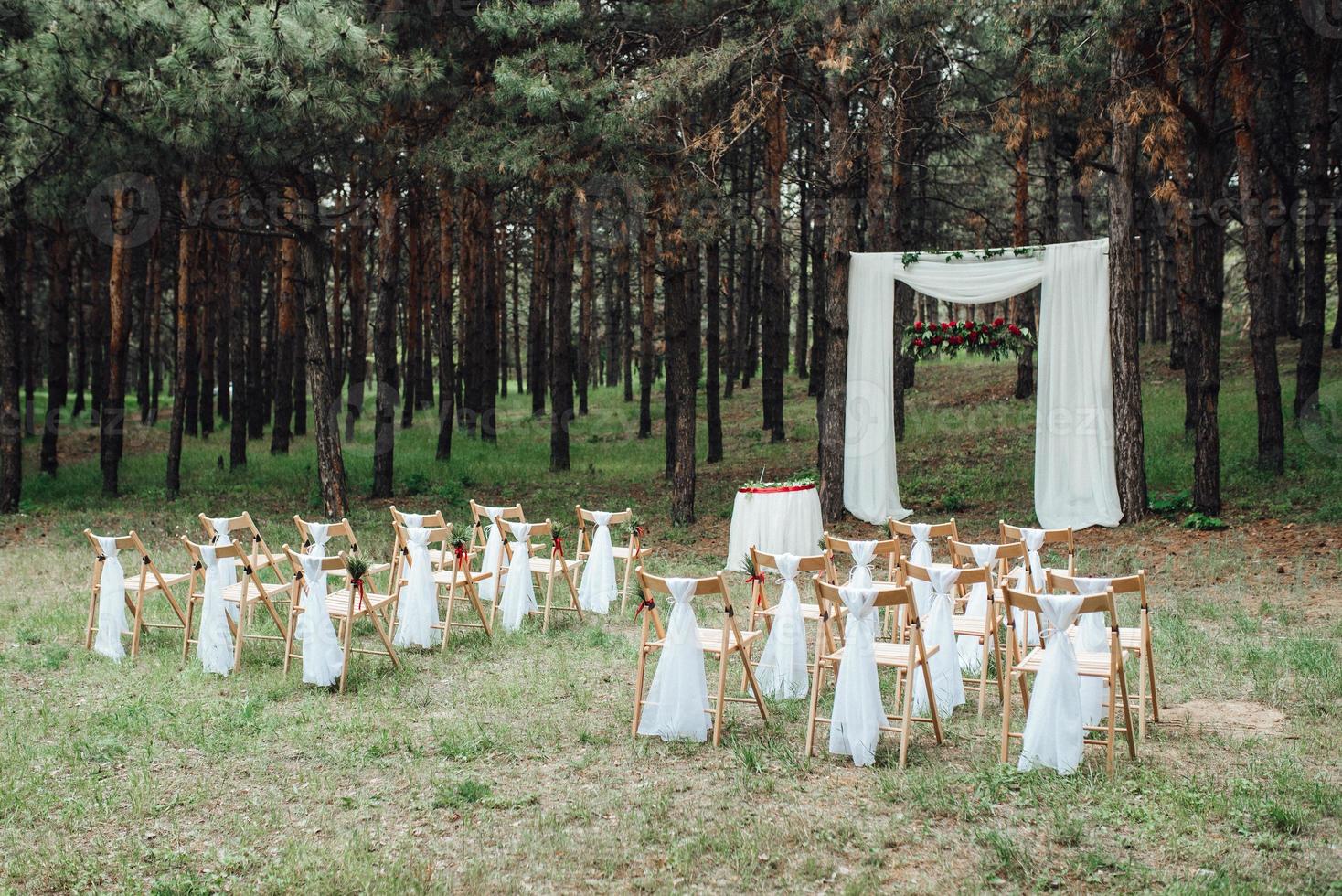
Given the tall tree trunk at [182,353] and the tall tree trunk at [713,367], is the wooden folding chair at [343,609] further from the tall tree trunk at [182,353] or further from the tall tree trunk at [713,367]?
the tall tree trunk at [713,367]

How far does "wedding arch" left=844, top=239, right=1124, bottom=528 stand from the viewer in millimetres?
11734

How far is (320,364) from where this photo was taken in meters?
13.4

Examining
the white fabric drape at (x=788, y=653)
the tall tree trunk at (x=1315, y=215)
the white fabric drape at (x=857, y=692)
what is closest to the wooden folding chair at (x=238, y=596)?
the white fabric drape at (x=788, y=653)

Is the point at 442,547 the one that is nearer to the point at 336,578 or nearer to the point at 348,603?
the point at 336,578

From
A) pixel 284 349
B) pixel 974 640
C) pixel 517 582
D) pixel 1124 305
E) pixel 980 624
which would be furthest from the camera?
pixel 284 349

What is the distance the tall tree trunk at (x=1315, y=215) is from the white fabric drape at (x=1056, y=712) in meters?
11.1

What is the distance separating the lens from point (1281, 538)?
10539mm

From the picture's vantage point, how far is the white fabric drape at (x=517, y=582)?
310 inches

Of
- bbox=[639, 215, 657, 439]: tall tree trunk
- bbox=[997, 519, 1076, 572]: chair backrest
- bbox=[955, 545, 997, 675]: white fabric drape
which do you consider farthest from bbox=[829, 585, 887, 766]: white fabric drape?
bbox=[639, 215, 657, 439]: tall tree trunk

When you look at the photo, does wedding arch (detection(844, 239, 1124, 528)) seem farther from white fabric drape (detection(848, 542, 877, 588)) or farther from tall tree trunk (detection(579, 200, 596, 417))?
white fabric drape (detection(848, 542, 877, 588))

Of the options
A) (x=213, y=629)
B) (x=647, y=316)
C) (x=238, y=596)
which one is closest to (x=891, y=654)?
(x=213, y=629)

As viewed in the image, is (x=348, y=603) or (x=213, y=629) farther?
(x=213, y=629)

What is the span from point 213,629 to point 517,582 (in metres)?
2.14

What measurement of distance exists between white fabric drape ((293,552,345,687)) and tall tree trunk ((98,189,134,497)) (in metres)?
9.51
